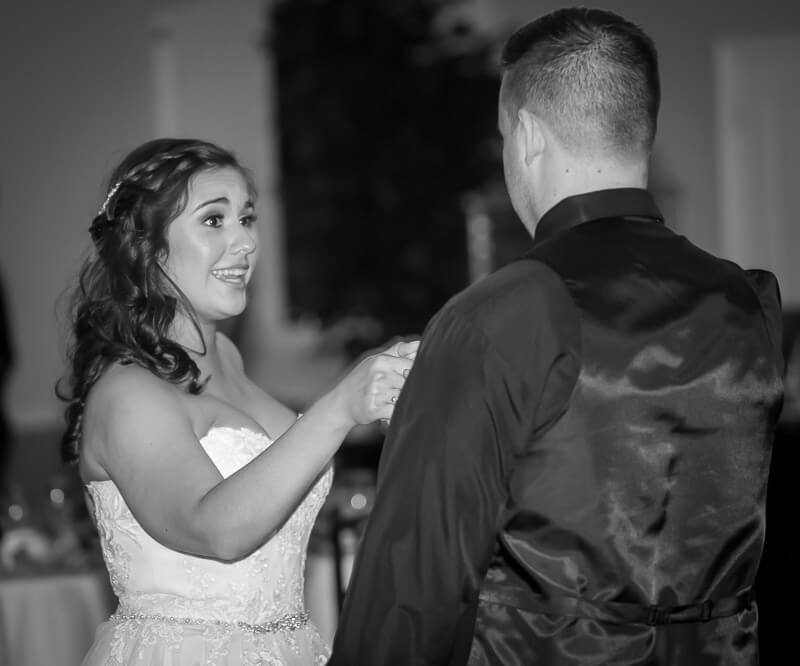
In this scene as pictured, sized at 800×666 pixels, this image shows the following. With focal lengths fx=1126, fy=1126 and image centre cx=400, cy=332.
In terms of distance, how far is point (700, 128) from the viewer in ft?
21.2

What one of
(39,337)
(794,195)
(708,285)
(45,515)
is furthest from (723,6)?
(708,285)

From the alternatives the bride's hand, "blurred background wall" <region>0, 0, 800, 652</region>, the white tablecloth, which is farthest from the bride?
"blurred background wall" <region>0, 0, 800, 652</region>

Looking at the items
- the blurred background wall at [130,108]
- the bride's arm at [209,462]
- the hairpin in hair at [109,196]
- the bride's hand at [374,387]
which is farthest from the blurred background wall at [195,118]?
the bride's hand at [374,387]

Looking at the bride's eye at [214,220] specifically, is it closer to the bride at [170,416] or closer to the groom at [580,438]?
the bride at [170,416]

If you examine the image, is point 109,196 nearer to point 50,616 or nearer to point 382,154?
point 50,616

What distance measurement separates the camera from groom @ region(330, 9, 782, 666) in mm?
1300

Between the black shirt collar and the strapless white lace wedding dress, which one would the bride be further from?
the black shirt collar

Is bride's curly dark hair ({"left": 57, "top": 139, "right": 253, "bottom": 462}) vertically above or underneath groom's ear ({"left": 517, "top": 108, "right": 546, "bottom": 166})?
underneath

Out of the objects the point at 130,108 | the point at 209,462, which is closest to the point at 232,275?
the point at 209,462

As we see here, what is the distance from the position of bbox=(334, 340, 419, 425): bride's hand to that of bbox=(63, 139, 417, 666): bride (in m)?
0.22

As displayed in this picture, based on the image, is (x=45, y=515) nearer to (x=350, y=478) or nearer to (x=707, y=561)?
(x=350, y=478)

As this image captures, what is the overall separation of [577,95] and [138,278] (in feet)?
2.92

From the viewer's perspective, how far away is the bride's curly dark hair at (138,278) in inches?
74.7

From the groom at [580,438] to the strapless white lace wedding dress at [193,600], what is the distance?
0.57m
